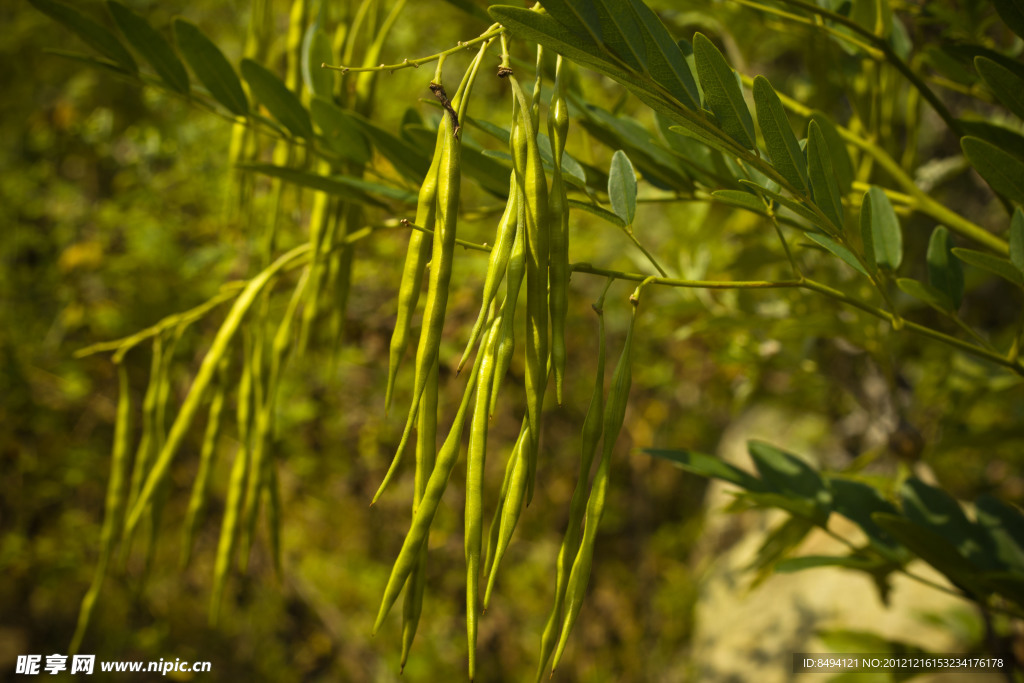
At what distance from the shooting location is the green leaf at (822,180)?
38 cm

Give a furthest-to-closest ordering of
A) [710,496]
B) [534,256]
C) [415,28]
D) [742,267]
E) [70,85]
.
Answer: [710,496]
[70,85]
[415,28]
[742,267]
[534,256]

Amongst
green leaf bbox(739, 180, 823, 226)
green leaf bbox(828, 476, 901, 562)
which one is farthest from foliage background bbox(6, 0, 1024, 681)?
green leaf bbox(739, 180, 823, 226)

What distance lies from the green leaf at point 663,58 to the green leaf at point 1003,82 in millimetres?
172

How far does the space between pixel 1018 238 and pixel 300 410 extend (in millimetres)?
1451

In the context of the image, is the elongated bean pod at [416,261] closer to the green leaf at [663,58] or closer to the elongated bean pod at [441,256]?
the elongated bean pod at [441,256]

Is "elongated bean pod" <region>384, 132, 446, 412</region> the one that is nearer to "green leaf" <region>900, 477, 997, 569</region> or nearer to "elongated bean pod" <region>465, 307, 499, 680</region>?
"elongated bean pod" <region>465, 307, 499, 680</region>

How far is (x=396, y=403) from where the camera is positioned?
171 centimetres

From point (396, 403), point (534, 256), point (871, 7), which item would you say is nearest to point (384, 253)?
point (396, 403)

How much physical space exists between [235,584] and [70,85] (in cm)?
158

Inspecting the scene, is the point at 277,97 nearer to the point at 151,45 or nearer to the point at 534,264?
the point at 151,45

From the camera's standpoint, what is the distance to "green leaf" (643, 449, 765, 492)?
0.54 metres

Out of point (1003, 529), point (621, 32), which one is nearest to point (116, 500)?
point (621, 32)

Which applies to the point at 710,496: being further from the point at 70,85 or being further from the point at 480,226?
the point at 70,85

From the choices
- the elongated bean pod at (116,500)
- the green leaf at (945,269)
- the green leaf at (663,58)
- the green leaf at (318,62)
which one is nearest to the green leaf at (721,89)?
the green leaf at (663,58)
